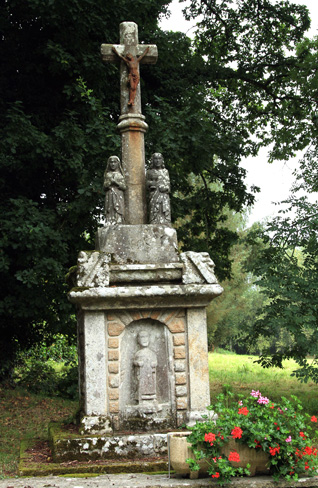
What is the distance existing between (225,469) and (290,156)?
36.5 ft

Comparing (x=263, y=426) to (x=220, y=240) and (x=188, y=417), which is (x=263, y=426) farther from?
(x=220, y=240)

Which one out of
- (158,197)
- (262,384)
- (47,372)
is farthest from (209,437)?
(262,384)

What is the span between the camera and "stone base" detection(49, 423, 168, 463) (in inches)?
218

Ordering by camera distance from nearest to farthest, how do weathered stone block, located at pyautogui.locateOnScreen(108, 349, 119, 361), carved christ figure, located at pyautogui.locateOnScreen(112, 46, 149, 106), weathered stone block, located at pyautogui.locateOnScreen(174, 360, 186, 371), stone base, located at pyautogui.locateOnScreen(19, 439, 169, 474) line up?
stone base, located at pyautogui.locateOnScreen(19, 439, 169, 474)
weathered stone block, located at pyautogui.locateOnScreen(108, 349, 119, 361)
weathered stone block, located at pyautogui.locateOnScreen(174, 360, 186, 371)
carved christ figure, located at pyautogui.locateOnScreen(112, 46, 149, 106)

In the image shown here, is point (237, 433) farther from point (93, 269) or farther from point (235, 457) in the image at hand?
point (93, 269)

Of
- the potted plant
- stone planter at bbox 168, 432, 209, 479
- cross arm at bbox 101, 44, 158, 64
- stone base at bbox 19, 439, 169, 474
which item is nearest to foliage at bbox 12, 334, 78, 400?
stone base at bbox 19, 439, 169, 474

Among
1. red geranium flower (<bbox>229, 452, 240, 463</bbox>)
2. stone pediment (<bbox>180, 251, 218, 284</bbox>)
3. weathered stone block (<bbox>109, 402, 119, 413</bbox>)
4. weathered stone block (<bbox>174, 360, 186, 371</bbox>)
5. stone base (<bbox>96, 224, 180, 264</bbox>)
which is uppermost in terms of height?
stone base (<bbox>96, 224, 180, 264</bbox>)

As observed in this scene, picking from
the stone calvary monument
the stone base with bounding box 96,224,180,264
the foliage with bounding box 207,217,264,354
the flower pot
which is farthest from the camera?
the foliage with bounding box 207,217,264,354

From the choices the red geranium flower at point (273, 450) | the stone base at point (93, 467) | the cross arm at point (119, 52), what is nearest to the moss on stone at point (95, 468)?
the stone base at point (93, 467)

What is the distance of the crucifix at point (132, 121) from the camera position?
22.3 feet

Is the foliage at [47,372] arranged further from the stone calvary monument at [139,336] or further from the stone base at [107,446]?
the stone base at [107,446]

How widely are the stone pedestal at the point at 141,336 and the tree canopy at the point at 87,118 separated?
3.30m

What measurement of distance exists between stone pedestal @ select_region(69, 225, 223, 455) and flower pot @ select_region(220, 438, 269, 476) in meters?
1.49

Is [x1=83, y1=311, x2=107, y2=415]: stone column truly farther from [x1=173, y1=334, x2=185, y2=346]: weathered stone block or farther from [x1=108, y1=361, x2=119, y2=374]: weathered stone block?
[x1=173, y1=334, x2=185, y2=346]: weathered stone block
